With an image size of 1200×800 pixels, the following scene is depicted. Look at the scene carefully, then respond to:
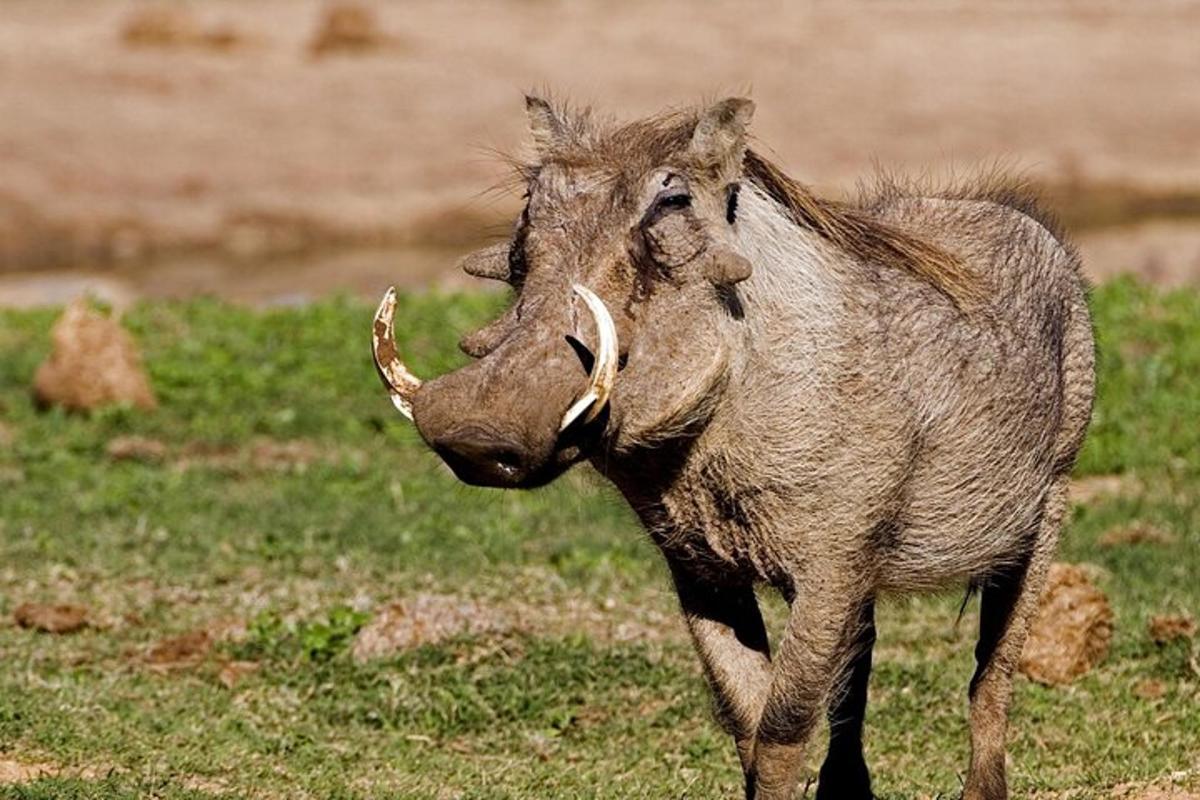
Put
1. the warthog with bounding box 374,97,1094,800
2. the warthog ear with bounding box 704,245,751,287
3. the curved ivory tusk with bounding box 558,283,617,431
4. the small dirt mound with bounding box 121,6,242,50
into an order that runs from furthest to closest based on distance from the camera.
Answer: the small dirt mound with bounding box 121,6,242,50, the warthog ear with bounding box 704,245,751,287, the warthog with bounding box 374,97,1094,800, the curved ivory tusk with bounding box 558,283,617,431

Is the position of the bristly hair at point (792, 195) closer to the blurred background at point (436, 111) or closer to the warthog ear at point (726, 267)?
the warthog ear at point (726, 267)

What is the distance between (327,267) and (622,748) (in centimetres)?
1307

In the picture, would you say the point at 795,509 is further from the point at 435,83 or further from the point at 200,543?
the point at 435,83

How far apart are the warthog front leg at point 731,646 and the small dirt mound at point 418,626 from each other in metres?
1.96

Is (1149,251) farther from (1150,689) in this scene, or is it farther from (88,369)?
(1150,689)

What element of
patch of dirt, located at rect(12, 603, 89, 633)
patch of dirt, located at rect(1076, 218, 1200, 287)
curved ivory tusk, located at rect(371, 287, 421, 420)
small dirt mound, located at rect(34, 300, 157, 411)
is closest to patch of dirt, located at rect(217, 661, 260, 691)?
patch of dirt, located at rect(12, 603, 89, 633)

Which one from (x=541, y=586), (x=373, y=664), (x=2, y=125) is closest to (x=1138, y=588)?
(x=541, y=586)

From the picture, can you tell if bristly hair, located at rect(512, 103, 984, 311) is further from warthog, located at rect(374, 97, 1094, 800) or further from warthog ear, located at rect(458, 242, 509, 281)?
warthog ear, located at rect(458, 242, 509, 281)

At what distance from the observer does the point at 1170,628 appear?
6809 mm

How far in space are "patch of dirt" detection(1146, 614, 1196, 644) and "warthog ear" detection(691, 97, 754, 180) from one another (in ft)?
9.35

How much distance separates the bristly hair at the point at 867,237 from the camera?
16.1 ft

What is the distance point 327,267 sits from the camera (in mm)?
19047

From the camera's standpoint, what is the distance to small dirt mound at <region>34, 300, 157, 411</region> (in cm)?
1039

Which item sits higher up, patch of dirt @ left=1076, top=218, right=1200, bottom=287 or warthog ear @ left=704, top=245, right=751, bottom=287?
warthog ear @ left=704, top=245, right=751, bottom=287
